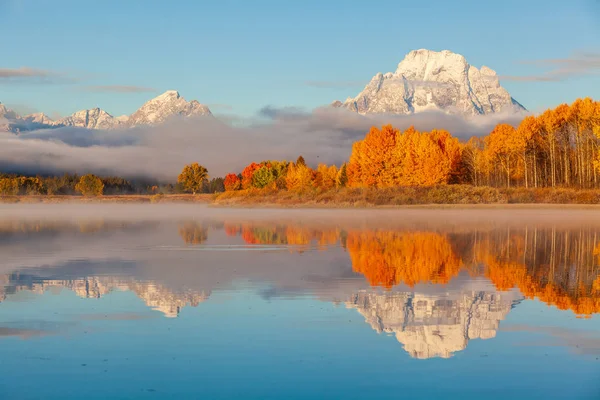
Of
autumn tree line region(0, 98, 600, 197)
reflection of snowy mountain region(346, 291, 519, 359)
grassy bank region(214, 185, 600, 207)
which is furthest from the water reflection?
autumn tree line region(0, 98, 600, 197)

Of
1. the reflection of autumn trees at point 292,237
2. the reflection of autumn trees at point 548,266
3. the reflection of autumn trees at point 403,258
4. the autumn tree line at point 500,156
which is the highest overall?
the autumn tree line at point 500,156

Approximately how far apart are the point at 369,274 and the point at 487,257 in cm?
684

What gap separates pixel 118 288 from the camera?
1706cm

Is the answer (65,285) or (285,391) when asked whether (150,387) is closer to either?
(285,391)

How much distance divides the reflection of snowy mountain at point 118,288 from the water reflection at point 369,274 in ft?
0.08

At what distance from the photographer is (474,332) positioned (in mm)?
11984

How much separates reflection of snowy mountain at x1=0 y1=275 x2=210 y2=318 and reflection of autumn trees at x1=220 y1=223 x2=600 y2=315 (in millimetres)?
5064

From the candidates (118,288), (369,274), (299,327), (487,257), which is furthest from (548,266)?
(118,288)

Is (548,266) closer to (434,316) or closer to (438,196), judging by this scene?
(434,316)

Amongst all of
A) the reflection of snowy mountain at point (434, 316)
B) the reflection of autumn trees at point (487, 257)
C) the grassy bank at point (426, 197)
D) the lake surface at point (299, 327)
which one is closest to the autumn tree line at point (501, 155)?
the grassy bank at point (426, 197)

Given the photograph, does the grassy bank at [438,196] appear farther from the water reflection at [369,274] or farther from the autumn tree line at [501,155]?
the water reflection at [369,274]

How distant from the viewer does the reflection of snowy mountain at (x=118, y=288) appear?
14.9m

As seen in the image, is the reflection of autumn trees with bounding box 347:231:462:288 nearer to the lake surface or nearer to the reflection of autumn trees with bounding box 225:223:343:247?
the lake surface

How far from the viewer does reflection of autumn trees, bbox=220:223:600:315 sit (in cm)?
1736
